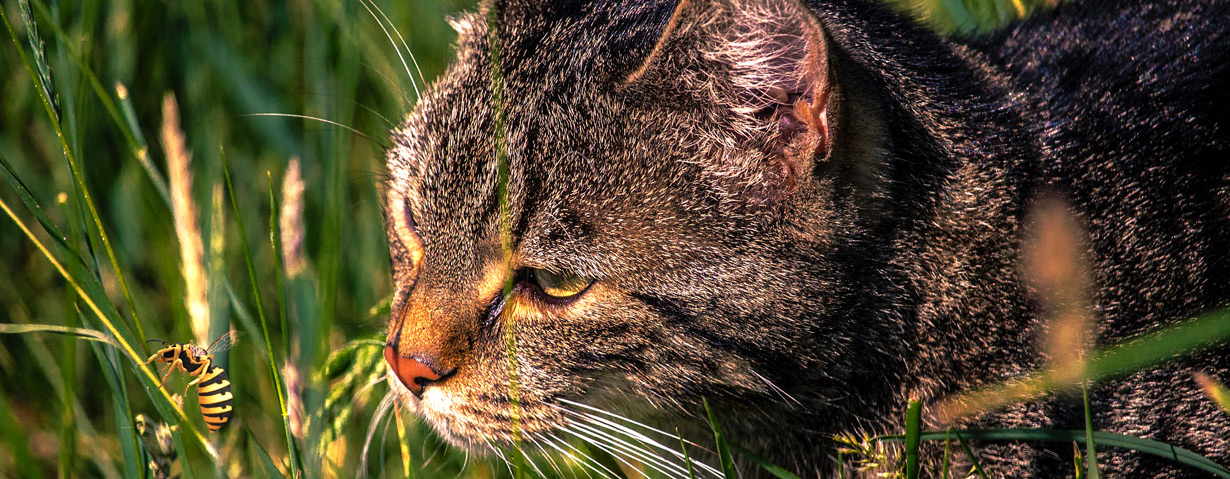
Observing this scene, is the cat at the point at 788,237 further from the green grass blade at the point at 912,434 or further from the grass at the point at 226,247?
the green grass blade at the point at 912,434

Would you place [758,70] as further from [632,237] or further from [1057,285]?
[1057,285]

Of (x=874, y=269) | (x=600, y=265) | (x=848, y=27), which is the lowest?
(x=600, y=265)

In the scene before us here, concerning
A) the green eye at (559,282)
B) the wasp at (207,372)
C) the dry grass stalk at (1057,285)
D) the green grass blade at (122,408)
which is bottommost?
the green grass blade at (122,408)

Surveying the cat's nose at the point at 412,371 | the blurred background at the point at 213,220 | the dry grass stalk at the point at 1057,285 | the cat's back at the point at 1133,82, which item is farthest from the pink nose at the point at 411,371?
the cat's back at the point at 1133,82

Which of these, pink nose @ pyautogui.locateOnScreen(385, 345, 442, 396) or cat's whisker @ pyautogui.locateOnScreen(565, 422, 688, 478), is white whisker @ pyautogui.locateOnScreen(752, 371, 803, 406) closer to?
cat's whisker @ pyautogui.locateOnScreen(565, 422, 688, 478)

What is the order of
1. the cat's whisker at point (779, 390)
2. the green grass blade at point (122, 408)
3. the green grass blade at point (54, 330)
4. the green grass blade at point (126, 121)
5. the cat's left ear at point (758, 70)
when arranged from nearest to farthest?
the green grass blade at point (54, 330) → the cat's left ear at point (758, 70) → the green grass blade at point (122, 408) → the cat's whisker at point (779, 390) → the green grass blade at point (126, 121)

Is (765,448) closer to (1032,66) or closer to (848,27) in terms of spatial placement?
(848,27)

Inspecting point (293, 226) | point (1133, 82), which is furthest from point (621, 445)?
point (1133, 82)

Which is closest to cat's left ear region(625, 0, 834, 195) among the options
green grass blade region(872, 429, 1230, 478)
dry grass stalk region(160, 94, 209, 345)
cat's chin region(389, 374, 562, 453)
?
green grass blade region(872, 429, 1230, 478)

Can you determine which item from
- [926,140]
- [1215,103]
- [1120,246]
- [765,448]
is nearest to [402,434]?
[765,448]
